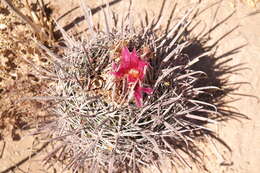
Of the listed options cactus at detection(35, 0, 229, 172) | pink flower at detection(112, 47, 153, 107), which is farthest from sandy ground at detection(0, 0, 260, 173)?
pink flower at detection(112, 47, 153, 107)

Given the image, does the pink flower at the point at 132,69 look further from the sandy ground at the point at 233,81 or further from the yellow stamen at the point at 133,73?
the sandy ground at the point at 233,81

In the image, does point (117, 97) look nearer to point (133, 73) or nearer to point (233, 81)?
point (133, 73)

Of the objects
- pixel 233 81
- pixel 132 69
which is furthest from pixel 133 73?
pixel 233 81

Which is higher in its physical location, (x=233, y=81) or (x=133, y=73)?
(x=233, y=81)

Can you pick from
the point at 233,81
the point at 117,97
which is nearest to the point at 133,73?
the point at 117,97

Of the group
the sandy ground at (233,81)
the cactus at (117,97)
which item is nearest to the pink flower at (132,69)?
the cactus at (117,97)

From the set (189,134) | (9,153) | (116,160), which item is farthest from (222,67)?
(9,153)

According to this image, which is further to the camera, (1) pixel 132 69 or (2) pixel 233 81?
(2) pixel 233 81

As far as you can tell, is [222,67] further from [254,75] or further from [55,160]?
[55,160]

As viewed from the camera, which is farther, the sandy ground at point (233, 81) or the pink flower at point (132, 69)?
the sandy ground at point (233, 81)
